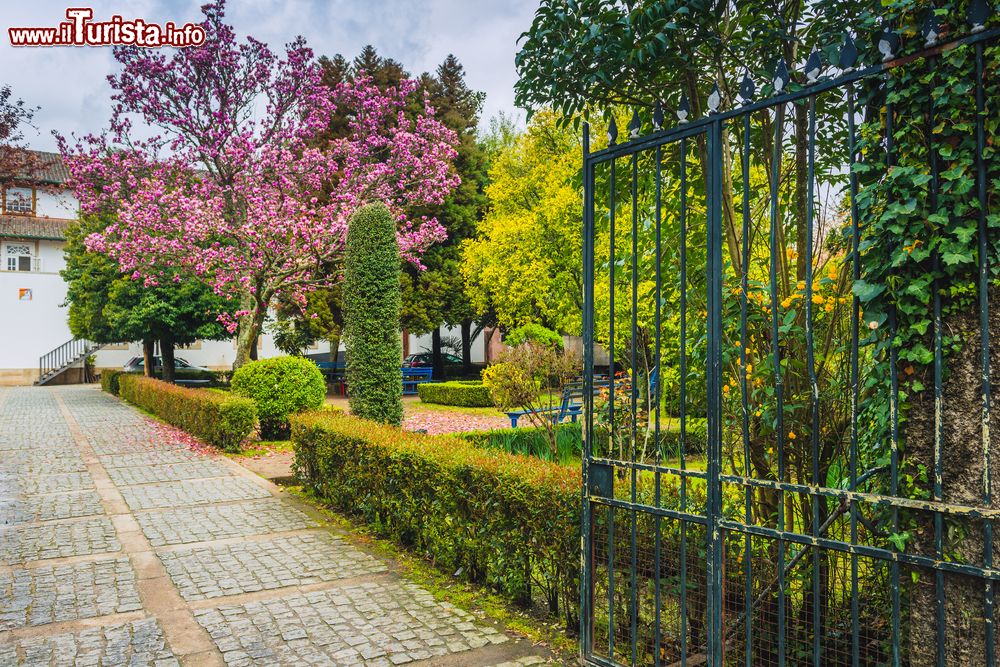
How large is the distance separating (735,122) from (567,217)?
13720mm

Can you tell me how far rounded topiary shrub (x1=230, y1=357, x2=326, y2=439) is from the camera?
13711mm

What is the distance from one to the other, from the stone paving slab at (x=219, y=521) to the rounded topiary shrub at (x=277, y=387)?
5.36m

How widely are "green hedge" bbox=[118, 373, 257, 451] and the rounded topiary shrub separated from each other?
451 millimetres

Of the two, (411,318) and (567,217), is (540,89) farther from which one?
(411,318)

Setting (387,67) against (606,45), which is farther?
(387,67)

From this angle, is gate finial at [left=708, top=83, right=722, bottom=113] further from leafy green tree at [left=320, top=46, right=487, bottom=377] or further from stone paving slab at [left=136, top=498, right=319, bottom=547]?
leafy green tree at [left=320, top=46, right=487, bottom=377]

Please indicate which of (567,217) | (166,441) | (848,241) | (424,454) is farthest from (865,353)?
(567,217)

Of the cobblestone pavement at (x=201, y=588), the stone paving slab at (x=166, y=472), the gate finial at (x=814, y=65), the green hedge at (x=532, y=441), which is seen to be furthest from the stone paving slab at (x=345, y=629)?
the stone paving slab at (x=166, y=472)

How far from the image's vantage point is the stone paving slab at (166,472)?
10.0 meters

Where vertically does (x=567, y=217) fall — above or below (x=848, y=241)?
above

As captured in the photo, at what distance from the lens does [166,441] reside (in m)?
13.9

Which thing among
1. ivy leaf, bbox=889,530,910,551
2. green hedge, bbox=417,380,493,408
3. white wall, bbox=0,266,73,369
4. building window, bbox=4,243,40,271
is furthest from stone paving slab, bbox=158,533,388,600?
building window, bbox=4,243,40,271

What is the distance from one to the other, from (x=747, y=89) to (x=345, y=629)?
3.90m

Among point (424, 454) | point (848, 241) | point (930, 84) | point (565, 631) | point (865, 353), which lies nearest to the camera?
point (930, 84)
